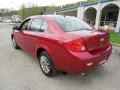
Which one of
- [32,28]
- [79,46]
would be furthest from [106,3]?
[79,46]

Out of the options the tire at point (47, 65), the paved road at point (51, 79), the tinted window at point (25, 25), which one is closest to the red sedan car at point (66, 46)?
the tire at point (47, 65)

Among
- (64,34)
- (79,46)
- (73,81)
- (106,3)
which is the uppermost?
(106,3)

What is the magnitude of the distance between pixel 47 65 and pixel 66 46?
3.42 ft

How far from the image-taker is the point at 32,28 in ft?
14.5

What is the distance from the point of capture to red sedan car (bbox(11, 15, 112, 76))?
296 centimetres

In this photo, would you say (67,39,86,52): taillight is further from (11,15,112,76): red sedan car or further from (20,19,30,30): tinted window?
(20,19,30,30): tinted window

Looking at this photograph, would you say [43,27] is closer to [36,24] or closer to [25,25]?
[36,24]

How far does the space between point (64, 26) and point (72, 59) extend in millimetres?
991

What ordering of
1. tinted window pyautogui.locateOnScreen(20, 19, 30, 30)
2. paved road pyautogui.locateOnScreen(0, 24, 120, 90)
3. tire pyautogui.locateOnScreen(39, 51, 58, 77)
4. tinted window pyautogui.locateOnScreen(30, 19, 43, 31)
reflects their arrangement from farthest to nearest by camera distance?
tinted window pyautogui.locateOnScreen(20, 19, 30, 30)
tinted window pyautogui.locateOnScreen(30, 19, 43, 31)
tire pyautogui.locateOnScreen(39, 51, 58, 77)
paved road pyautogui.locateOnScreen(0, 24, 120, 90)

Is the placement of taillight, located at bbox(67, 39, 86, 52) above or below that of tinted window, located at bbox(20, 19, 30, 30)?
below

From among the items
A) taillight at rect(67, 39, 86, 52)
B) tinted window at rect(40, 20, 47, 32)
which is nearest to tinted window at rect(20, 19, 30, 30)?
tinted window at rect(40, 20, 47, 32)

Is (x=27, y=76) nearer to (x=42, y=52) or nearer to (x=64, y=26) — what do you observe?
(x=42, y=52)

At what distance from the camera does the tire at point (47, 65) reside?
3.56 m

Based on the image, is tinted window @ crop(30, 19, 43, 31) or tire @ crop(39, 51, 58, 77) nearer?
tire @ crop(39, 51, 58, 77)
